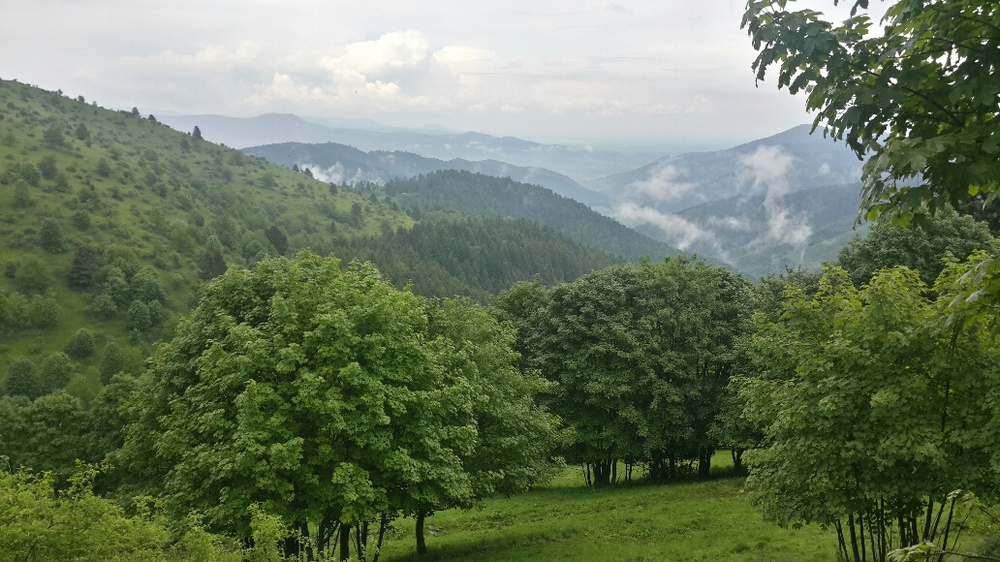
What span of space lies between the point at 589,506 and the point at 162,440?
2562 cm

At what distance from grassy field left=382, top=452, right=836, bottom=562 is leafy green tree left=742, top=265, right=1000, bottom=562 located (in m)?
8.86

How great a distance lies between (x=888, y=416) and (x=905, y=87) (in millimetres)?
10929

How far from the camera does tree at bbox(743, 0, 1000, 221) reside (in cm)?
627

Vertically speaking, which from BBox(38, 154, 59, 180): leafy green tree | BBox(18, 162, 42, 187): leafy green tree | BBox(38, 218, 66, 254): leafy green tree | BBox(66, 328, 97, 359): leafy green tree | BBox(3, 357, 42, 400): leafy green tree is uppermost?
BBox(38, 154, 59, 180): leafy green tree

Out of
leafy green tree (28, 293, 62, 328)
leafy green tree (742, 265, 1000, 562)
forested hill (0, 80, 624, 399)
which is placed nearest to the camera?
leafy green tree (742, 265, 1000, 562)

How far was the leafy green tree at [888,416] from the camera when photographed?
14430mm

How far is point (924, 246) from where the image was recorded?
40.9 meters

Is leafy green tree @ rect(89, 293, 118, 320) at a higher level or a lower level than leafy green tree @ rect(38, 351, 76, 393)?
higher

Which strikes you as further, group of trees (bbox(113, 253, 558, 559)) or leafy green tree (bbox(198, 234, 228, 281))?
leafy green tree (bbox(198, 234, 228, 281))

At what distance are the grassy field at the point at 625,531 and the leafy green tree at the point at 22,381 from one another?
329 ft

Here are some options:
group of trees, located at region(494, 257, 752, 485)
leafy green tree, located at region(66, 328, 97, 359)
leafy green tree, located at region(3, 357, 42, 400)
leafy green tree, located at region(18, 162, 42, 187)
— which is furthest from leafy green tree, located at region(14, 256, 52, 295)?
group of trees, located at region(494, 257, 752, 485)

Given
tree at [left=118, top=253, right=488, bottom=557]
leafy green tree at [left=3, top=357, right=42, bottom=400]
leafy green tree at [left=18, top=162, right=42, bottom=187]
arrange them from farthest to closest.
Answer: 1. leafy green tree at [left=18, top=162, right=42, bottom=187]
2. leafy green tree at [left=3, top=357, right=42, bottom=400]
3. tree at [left=118, top=253, right=488, bottom=557]

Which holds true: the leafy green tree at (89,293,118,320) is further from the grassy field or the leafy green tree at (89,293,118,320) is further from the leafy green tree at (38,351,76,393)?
the grassy field

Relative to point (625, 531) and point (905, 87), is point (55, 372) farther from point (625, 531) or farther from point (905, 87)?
point (905, 87)
